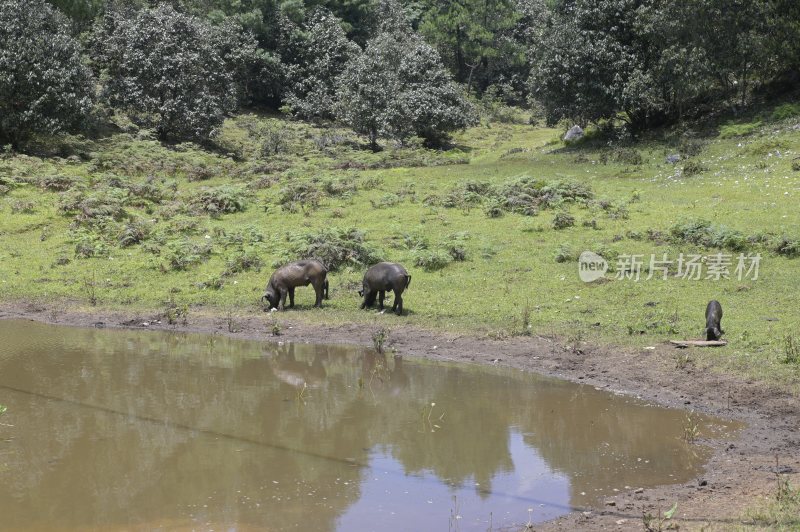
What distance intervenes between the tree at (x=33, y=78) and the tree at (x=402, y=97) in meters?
14.0

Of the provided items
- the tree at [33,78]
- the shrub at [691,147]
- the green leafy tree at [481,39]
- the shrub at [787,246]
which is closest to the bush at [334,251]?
the shrub at [787,246]

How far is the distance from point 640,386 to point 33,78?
30716mm

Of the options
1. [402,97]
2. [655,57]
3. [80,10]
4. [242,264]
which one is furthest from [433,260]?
[80,10]

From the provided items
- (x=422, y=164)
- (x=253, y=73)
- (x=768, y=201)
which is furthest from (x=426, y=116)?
(x=768, y=201)

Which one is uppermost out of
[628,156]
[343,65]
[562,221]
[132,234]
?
[343,65]

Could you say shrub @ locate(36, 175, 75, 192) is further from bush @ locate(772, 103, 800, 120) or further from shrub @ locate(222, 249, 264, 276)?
bush @ locate(772, 103, 800, 120)

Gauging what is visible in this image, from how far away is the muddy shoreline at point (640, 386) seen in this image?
8578 mm

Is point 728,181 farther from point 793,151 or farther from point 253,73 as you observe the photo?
point 253,73

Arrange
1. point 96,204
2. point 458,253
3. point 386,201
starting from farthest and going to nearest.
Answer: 1. point 386,201
2. point 96,204
3. point 458,253

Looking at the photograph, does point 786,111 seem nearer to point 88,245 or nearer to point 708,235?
point 708,235

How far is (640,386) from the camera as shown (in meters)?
13.3

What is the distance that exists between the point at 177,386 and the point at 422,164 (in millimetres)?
24938

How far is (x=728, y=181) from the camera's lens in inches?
1055

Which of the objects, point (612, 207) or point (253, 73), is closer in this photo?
point (612, 207)
